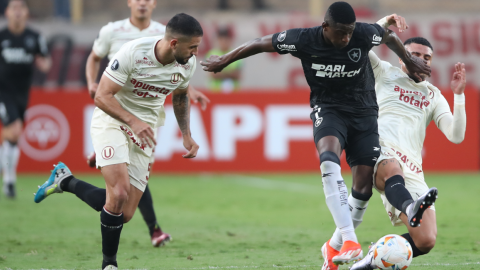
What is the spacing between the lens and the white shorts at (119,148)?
5.63 m

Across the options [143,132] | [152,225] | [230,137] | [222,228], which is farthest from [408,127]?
[230,137]

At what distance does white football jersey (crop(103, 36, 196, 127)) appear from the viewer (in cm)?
558

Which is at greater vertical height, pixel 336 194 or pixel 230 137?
pixel 336 194

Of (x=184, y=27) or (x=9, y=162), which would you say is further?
(x=9, y=162)

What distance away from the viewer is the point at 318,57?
542cm

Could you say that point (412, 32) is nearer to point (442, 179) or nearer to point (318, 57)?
point (442, 179)

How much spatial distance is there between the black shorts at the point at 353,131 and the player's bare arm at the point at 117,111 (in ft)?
4.71

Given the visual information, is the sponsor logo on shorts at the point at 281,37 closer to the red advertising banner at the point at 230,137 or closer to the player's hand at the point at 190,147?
the player's hand at the point at 190,147

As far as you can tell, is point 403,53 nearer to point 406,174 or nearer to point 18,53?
point 406,174

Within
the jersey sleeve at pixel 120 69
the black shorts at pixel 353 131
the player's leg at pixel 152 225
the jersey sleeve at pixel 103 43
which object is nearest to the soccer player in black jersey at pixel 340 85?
the black shorts at pixel 353 131

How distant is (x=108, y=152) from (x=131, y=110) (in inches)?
20.1

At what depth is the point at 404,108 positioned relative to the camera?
613 cm

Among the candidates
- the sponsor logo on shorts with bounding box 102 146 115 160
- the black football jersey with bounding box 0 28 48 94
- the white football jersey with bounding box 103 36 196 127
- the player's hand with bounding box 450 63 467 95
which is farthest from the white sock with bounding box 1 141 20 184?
the player's hand with bounding box 450 63 467 95

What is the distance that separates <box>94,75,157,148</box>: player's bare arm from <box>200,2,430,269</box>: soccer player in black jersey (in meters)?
0.78
